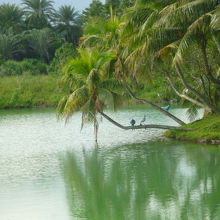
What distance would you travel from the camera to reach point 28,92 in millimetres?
49062

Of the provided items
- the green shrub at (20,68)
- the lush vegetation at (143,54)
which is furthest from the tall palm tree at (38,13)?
the lush vegetation at (143,54)

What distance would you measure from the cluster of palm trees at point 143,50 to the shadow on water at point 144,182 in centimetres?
199

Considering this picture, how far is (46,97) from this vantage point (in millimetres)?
48500

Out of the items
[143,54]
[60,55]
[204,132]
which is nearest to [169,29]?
[143,54]

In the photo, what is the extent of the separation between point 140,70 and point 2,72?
116 ft

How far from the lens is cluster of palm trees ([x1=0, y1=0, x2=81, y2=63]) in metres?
60.4

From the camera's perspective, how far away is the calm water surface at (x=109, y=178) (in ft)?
38.4

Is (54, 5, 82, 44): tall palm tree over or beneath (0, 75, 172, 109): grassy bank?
over

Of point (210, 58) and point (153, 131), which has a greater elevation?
point (210, 58)

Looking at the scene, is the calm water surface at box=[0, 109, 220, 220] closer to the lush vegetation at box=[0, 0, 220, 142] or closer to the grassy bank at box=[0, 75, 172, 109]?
the lush vegetation at box=[0, 0, 220, 142]

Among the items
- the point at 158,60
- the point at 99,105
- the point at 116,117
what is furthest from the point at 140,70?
the point at 116,117

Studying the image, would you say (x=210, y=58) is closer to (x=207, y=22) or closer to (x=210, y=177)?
(x=207, y=22)

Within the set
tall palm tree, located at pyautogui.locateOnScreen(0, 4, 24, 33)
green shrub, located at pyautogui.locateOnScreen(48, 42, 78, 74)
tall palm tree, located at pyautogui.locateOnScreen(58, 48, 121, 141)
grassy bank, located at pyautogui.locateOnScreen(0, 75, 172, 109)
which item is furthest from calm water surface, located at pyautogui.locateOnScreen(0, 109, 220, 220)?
tall palm tree, located at pyautogui.locateOnScreen(0, 4, 24, 33)

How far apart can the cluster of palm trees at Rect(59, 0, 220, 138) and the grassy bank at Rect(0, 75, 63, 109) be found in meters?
26.4
